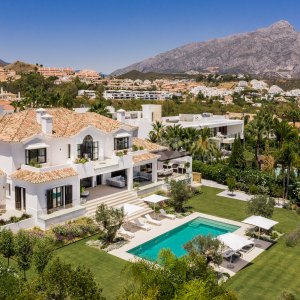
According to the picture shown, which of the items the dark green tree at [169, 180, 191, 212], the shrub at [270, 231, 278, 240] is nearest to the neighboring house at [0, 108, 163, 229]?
the dark green tree at [169, 180, 191, 212]

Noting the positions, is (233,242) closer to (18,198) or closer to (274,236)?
(274,236)

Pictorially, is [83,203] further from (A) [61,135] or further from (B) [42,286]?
(B) [42,286]

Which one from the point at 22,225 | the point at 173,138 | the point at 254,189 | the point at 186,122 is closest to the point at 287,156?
the point at 254,189

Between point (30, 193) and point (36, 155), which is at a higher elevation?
point (36, 155)

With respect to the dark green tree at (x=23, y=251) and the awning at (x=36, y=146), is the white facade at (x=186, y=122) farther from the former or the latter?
the dark green tree at (x=23, y=251)

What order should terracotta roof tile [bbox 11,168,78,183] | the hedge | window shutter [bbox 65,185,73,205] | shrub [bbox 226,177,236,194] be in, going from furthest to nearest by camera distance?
shrub [bbox 226,177,236,194] → the hedge → window shutter [bbox 65,185,73,205] → terracotta roof tile [bbox 11,168,78,183]

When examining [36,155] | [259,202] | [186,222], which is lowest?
Result: [186,222]

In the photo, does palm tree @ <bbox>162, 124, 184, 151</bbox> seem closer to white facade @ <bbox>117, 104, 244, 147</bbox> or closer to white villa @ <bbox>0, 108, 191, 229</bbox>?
white facade @ <bbox>117, 104, 244, 147</bbox>

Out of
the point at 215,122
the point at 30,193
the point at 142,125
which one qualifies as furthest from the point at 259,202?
the point at 215,122
